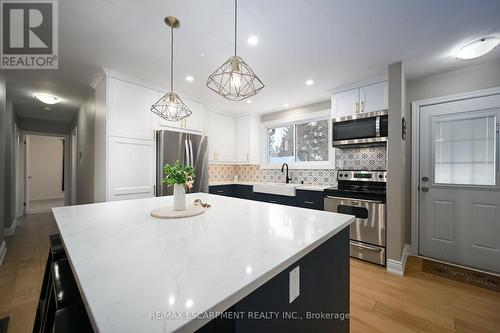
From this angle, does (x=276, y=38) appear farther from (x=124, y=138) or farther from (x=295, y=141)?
(x=295, y=141)

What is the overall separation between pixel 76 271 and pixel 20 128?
22.2 ft

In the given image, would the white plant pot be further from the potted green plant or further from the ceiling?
the ceiling

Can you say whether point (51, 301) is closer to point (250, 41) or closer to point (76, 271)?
point (76, 271)

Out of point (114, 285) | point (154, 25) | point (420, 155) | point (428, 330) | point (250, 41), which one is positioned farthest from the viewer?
point (420, 155)

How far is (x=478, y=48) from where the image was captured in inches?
81.0

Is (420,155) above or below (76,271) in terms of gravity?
above

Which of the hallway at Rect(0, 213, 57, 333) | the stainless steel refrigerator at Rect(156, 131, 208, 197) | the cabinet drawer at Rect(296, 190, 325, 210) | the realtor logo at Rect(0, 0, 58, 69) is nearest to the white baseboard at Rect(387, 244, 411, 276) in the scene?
the cabinet drawer at Rect(296, 190, 325, 210)

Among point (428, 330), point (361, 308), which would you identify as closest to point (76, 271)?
point (361, 308)

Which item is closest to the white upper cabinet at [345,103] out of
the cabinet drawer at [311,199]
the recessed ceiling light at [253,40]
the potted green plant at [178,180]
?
the cabinet drawer at [311,199]

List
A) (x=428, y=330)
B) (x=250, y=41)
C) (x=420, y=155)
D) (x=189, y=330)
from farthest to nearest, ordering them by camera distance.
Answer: (x=420, y=155), (x=250, y=41), (x=428, y=330), (x=189, y=330)

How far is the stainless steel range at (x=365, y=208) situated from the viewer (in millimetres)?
2561

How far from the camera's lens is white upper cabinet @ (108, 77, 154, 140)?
2656 mm

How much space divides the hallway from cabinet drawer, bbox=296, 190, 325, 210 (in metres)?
3.18

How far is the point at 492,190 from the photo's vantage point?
7.94 feet
